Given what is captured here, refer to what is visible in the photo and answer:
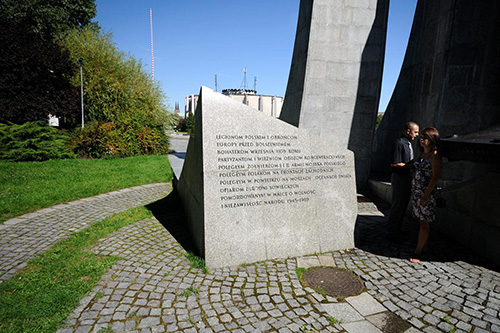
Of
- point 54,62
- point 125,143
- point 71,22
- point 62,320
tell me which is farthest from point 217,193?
point 71,22

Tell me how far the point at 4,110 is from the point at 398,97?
20.3m

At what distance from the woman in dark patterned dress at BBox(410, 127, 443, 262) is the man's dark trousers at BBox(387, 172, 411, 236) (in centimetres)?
35

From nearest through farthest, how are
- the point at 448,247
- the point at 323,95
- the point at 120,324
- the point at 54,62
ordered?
the point at 120,324, the point at 448,247, the point at 323,95, the point at 54,62

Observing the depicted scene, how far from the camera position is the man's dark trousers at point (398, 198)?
4.80 m

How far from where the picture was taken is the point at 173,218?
607 cm

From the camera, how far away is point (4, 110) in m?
15.4

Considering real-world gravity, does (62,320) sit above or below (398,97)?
below

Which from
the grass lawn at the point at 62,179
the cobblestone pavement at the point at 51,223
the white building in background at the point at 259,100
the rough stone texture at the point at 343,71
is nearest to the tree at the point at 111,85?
the grass lawn at the point at 62,179

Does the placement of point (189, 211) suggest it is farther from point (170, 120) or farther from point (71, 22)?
point (71, 22)

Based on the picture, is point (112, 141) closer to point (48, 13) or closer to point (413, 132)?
point (413, 132)

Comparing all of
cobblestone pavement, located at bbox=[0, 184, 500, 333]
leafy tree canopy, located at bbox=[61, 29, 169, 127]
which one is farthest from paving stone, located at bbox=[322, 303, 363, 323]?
leafy tree canopy, located at bbox=[61, 29, 169, 127]

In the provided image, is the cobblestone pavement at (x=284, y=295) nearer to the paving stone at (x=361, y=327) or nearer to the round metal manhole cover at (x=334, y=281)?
the paving stone at (x=361, y=327)

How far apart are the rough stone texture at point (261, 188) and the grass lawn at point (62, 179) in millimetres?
4812

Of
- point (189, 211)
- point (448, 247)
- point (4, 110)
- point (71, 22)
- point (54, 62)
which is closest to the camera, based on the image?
point (448, 247)
